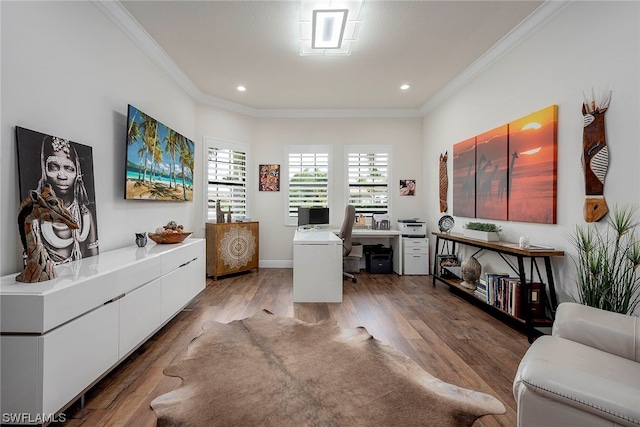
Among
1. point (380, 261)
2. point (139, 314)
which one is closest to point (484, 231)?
point (380, 261)

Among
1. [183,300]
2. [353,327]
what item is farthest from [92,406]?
[353,327]

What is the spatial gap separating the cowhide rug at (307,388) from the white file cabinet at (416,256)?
2742mm

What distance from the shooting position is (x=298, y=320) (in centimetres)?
291

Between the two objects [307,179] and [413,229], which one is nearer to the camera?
[413,229]

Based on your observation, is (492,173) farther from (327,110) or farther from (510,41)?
(327,110)

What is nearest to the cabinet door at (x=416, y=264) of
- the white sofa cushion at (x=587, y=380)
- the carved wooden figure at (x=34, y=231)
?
the white sofa cushion at (x=587, y=380)

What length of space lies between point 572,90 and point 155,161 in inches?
161

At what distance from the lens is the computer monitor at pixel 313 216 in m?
4.89

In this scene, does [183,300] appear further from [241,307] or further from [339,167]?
[339,167]

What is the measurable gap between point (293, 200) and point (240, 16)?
3.19m

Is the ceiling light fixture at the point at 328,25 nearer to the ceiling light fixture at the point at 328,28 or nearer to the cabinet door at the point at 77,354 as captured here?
the ceiling light fixture at the point at 328,28

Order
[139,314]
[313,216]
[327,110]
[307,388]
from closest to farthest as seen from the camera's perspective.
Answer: [307,388] → [139,314] → [313,216] → [327,110]

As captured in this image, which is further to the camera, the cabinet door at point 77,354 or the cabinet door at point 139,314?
the cabinet door at point 139,314

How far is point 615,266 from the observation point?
2.09 m
